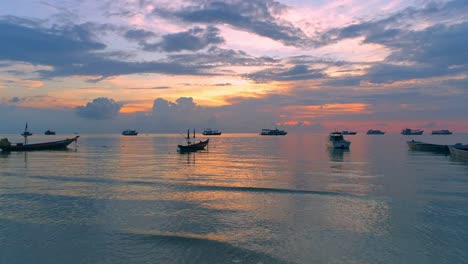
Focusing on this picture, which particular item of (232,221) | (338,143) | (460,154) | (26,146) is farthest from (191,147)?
(232,221)

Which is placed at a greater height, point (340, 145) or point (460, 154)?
point (340, 145)

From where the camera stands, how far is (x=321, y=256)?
10938 mm

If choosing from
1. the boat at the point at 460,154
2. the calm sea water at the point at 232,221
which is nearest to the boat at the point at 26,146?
the calm sea water at the point at 232,221

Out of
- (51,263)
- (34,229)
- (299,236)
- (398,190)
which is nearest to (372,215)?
(299,236)

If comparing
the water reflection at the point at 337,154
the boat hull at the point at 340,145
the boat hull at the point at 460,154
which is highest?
the boat hull at the point at 340,145

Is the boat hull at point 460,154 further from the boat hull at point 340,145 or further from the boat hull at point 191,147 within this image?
the boat hull at point 191,147

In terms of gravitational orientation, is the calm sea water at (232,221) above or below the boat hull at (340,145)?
below

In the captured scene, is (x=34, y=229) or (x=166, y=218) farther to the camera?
(x=166, y=218)

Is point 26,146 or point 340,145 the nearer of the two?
point 26,146

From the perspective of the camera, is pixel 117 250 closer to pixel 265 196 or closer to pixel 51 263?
pixel 51 263

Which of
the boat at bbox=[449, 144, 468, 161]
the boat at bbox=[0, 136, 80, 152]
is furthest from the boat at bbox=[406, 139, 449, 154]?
the boat at bbox=[0, 136, 80, 152]

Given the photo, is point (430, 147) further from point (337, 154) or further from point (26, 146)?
point (26, 146)

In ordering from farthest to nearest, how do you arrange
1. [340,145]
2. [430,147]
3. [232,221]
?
[340,145]
[430,147]
[232,221]

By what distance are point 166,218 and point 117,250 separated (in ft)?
13.1
